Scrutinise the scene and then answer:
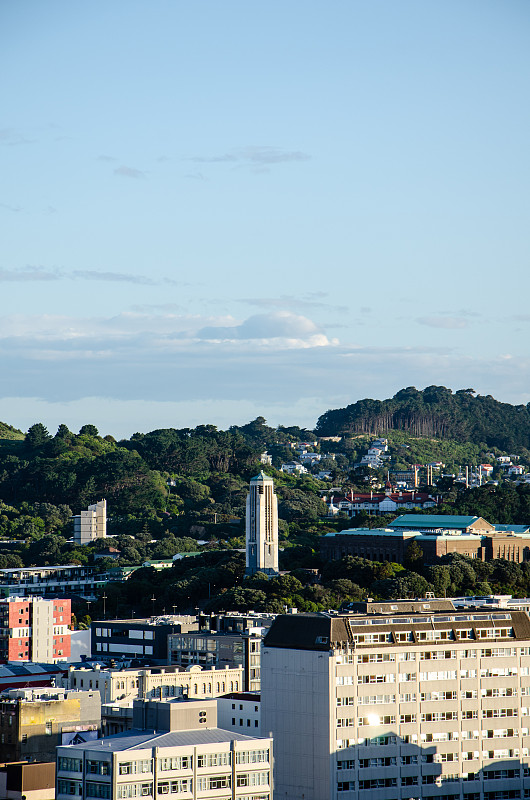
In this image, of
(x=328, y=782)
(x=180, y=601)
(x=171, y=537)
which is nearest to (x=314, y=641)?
(x=328, y=782)

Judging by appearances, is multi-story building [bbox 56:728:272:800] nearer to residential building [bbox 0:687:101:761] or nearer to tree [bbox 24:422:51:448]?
residential building [bbox 0:687:101:761]

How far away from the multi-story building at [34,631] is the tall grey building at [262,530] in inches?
667

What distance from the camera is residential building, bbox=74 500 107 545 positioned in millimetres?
159625

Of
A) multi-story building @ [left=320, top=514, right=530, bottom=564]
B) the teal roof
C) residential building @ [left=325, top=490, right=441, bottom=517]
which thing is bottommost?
multi-story building @ [left=320, top=514, right=530, bottom=564]

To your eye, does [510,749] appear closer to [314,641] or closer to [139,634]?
[314,641]

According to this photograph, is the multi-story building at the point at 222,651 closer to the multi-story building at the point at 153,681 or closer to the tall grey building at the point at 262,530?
the multi-story building at the point at 153,681

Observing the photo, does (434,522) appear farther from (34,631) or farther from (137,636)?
(137,636)

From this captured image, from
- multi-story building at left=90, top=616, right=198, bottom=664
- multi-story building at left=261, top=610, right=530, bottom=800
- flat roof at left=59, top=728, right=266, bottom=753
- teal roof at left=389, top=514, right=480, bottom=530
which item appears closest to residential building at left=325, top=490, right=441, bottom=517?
teal roof at left=389, top=514, right=480, bottom=530

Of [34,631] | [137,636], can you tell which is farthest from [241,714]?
[34,631]

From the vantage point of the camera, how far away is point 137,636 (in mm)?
103875

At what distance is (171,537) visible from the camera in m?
156

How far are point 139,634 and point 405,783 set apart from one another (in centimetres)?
4125

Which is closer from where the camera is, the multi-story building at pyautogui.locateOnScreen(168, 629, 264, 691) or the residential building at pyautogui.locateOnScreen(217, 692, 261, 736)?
the residential building at pyautogui.locateOnScreen(217, 692, 261, 736)

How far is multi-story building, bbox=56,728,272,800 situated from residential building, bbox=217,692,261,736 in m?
12.8
